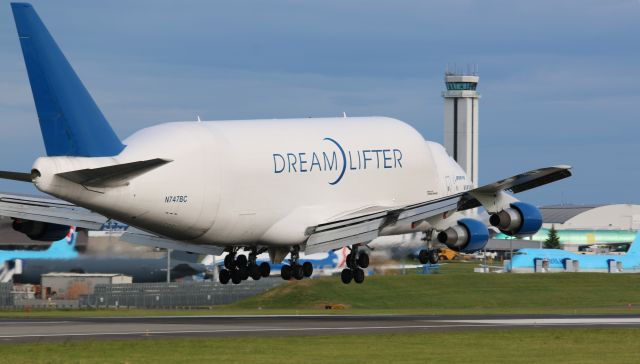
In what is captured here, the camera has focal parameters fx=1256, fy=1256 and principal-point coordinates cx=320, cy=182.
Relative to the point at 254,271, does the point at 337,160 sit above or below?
Result: above

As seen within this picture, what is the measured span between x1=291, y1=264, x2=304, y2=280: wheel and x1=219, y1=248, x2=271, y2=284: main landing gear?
143cm

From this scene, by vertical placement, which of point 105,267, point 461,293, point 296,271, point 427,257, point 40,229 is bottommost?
point 461,293

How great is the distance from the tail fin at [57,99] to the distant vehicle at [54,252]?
35892mm

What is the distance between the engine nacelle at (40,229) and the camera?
5825 centimetres

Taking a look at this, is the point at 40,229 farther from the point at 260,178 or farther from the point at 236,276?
the point at 260,178

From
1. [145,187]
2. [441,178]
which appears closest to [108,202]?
[145,187]

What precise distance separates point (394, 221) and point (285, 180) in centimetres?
593

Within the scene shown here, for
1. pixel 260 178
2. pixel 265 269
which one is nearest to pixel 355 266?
pixel 265 269

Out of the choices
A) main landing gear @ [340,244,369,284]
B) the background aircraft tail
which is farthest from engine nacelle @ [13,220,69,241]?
the background aircraft tail

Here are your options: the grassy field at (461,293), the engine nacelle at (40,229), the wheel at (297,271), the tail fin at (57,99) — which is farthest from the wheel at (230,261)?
the grassy field at (461,293)

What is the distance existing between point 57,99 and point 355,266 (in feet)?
60.3

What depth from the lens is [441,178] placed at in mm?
64062

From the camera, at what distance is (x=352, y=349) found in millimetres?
43750

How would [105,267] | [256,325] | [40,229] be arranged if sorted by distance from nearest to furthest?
[256,325]
[40,229]
[105,267]
